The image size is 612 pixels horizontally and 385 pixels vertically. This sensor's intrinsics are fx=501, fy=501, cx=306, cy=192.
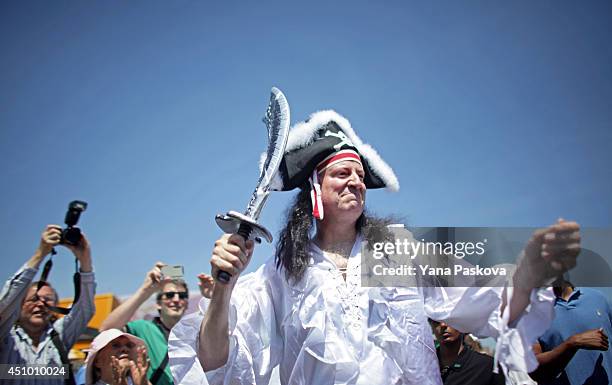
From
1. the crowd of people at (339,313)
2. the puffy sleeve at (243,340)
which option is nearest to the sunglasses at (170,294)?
the crowd of people at (339,313)

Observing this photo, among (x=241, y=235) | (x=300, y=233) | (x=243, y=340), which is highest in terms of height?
(x=300, y=233)

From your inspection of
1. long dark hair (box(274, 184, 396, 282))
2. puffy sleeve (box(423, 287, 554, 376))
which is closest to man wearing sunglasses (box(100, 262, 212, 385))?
long dark hair (box(274, 184, 396, 282))

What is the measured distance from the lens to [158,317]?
13.4 feet

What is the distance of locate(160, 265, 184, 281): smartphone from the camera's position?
3949 mm

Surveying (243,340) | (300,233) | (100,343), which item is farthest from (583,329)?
(100,343)

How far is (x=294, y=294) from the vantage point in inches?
89.4

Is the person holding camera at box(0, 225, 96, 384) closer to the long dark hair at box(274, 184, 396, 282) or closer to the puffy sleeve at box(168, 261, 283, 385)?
the puffy sleeve at box(168, 261, 283, 385)

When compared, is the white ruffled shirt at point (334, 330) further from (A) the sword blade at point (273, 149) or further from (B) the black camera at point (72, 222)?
(B) the black camera at point (72, 222)

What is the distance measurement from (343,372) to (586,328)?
5.72 ft

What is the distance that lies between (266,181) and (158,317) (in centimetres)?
245

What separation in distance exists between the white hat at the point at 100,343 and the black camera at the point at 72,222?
70 centimetres

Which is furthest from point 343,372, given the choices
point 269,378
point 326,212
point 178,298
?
point 178,298

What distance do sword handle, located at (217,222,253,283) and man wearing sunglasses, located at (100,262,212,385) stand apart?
5.21ft

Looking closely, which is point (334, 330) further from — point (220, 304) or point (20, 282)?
point (20, 282)
